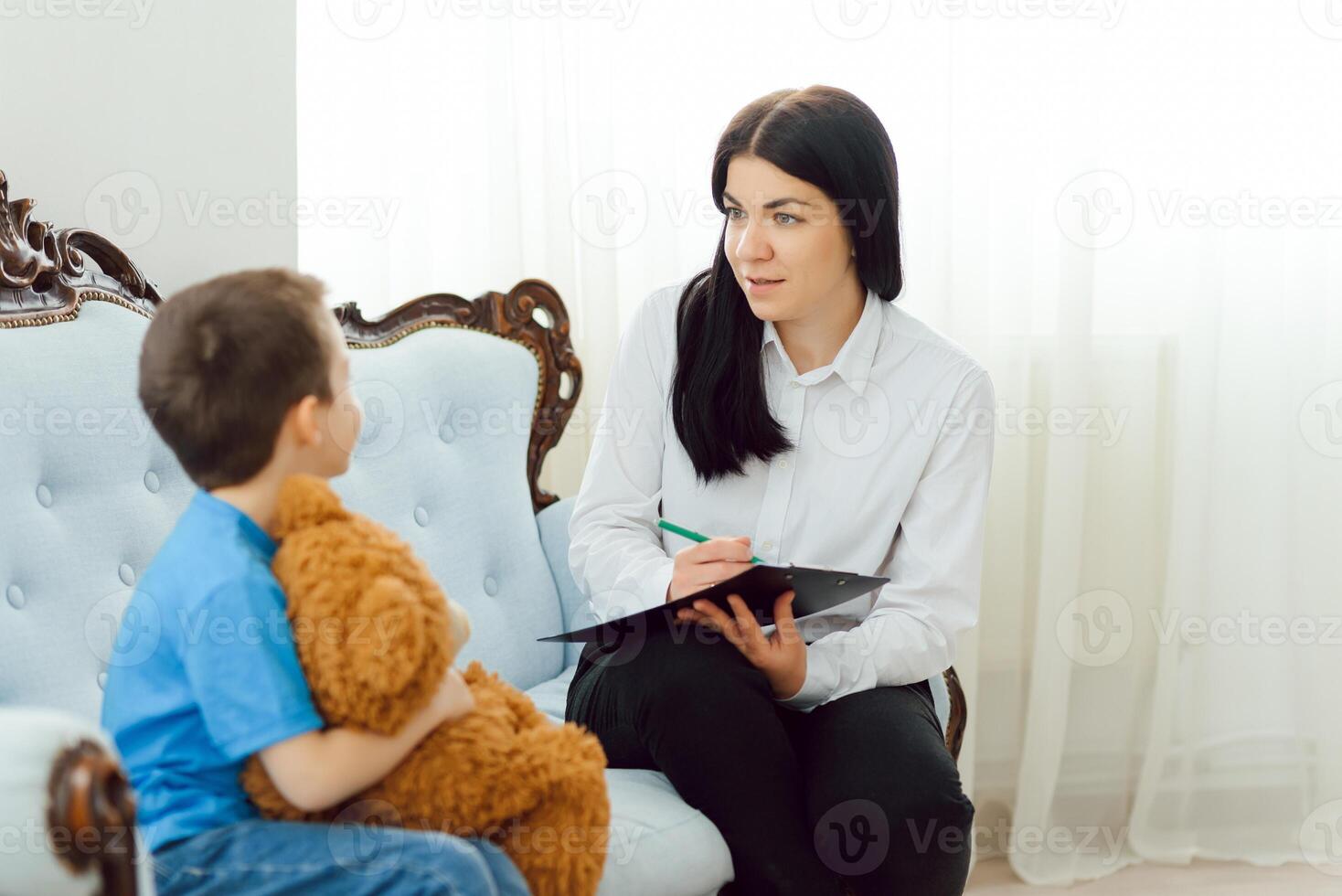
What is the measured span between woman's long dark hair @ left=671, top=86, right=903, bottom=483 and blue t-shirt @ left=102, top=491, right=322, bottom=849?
2.38 ft

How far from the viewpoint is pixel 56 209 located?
1574mm

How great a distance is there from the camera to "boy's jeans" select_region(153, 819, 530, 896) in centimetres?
96

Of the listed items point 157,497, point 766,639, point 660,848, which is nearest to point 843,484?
point 766,639

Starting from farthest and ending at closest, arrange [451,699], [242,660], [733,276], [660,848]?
1. [733,276]
2. [660,848]
3. [451,699]
4. [242,660]

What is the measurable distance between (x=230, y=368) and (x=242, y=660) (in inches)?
9.3

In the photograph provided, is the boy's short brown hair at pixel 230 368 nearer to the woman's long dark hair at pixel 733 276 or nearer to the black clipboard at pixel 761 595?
the black clipboard at pixel 761 595

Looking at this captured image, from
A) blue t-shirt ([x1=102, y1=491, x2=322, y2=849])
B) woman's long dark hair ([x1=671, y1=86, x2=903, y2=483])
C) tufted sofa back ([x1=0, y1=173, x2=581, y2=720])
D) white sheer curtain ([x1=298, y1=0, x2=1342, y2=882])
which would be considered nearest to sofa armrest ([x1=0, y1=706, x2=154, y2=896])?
blue t-shirt ([x1=102, y1=491, x2=322, y2=849])

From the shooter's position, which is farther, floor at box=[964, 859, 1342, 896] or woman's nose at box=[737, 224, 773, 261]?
floor at box=[964, 859, 1342, 896]

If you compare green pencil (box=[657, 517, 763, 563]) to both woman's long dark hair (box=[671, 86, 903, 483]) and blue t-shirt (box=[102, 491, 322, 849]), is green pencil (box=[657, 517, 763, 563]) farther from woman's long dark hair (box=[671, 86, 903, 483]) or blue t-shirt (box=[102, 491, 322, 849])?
blue t-shirt (box=[102, 491, 322, 849])

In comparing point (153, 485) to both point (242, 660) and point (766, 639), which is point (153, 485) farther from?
point (766, 639)

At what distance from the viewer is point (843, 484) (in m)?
1.62

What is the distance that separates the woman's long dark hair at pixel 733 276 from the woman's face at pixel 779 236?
0.7 inches

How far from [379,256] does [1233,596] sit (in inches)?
70.3

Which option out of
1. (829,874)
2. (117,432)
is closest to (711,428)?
(829,874)
